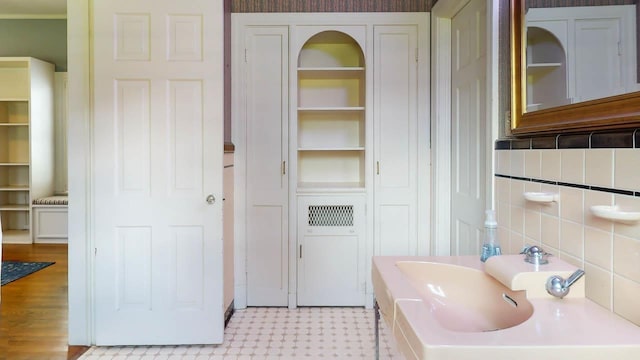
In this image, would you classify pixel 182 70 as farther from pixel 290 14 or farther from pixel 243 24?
pixel 290 14

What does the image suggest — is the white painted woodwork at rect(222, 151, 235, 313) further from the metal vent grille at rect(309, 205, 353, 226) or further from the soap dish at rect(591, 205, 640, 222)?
the soap dish at rect(591, 205, 640, 222)

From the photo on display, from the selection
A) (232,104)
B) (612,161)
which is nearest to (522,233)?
(612,161)

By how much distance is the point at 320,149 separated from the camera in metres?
2.98

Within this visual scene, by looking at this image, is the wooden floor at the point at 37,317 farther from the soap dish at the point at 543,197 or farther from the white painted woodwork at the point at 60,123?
the soap dish at the point at 543,197

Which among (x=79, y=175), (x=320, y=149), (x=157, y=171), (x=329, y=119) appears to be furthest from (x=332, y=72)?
(x=79, y=175)

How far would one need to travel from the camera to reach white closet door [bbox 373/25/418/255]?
9.58 feet

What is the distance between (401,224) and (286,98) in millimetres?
1262

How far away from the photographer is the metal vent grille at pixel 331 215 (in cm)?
298

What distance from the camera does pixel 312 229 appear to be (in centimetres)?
298

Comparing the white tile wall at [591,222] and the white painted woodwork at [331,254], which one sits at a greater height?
the white tile wall at [591,222]

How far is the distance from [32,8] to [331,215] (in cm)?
469

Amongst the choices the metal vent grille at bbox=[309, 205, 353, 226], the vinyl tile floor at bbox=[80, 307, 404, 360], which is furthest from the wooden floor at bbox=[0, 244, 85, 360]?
the metal vent grille at bbox=[309, 205, 353, 226]

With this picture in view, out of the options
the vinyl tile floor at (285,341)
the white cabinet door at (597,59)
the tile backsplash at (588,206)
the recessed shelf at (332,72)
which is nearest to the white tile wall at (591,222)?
the tile backsplash at (588,206)

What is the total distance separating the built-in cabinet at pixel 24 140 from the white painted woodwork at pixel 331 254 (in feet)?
12.8
